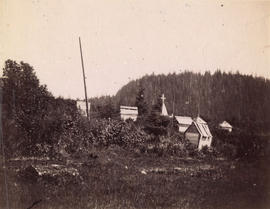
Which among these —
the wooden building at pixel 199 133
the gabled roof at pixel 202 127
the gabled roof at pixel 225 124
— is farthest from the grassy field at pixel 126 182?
the gabled roof at pixel 225 124

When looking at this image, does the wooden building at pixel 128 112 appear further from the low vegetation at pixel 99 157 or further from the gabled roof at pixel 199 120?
the gabled roof at pixel 199 120

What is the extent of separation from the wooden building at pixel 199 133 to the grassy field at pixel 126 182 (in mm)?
262

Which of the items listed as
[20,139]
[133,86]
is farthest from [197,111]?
[20,139]

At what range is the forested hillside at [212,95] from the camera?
471 centimetres

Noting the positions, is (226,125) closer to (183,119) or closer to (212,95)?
(212,95)

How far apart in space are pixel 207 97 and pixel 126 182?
160 centimetres

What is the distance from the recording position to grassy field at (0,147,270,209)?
468cm

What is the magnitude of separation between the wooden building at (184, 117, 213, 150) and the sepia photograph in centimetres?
1

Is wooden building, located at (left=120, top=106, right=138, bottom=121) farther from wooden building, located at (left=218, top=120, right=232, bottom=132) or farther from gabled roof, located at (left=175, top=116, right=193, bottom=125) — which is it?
wooden building, located at (left=218, top=120, right=232, bottom=132)

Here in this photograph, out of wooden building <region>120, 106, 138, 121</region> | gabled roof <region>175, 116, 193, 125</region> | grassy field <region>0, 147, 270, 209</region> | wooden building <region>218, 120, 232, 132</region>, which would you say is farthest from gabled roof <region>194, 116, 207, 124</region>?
wooden building <region>120, 106, 138, 121</region>

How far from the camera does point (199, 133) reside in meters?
→ 4.79

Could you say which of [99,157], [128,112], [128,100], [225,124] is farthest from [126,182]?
[225,124]

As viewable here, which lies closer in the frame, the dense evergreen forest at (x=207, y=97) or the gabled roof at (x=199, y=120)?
the dense evergreen forest at (x=207, y=97)

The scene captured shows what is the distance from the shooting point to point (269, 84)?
195 inches
